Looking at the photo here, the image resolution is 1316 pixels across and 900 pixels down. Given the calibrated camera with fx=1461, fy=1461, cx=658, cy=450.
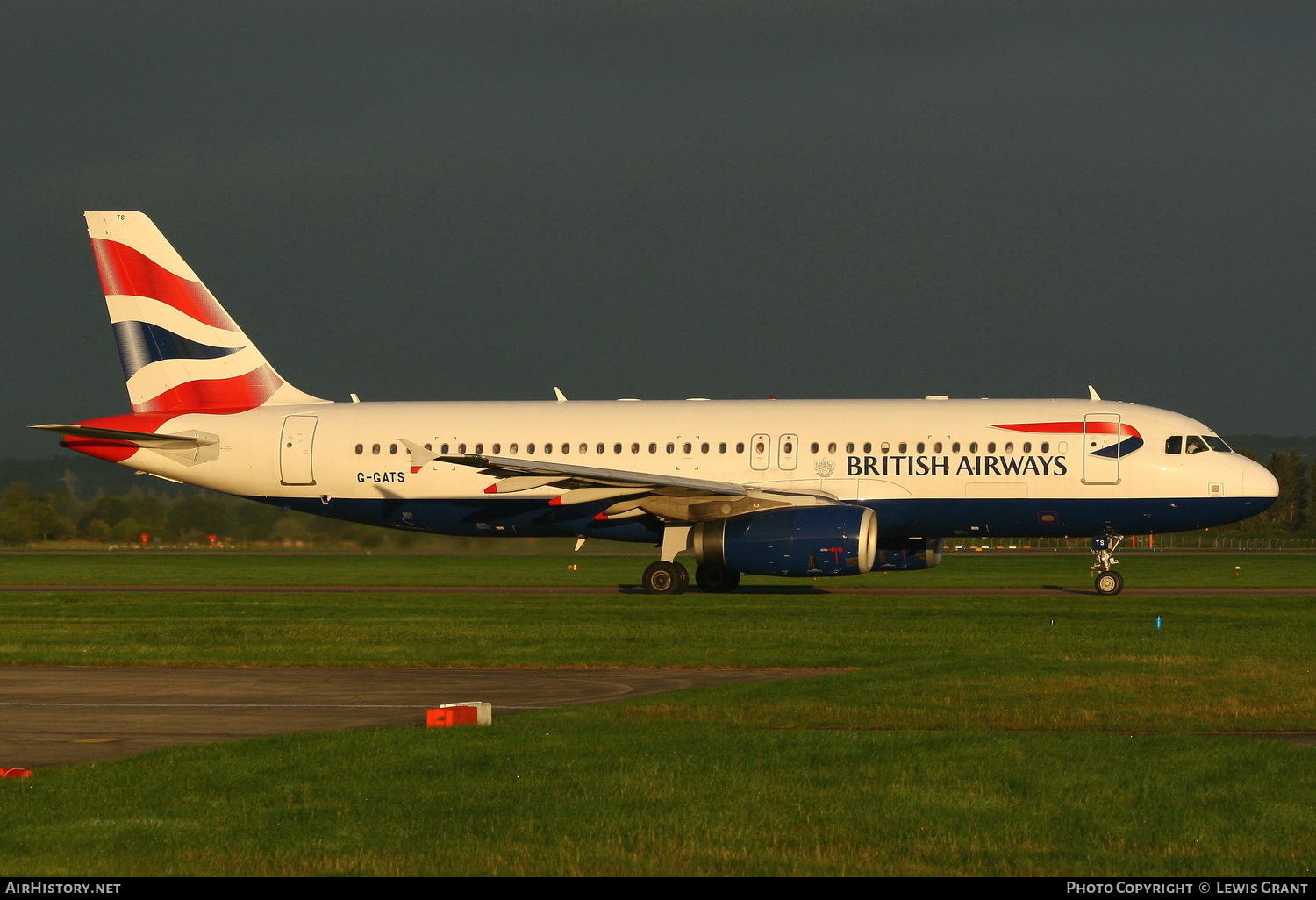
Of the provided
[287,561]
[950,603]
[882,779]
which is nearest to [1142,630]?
[950,603]

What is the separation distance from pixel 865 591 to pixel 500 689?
18.8 meters

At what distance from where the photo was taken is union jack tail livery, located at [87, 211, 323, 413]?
120 feet

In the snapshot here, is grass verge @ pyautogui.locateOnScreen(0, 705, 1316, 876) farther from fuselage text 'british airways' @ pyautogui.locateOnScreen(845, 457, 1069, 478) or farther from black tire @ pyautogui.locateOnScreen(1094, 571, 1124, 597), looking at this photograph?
black tire @ pyautogui.locateOnScreen(1094, 571, 1124, 597)

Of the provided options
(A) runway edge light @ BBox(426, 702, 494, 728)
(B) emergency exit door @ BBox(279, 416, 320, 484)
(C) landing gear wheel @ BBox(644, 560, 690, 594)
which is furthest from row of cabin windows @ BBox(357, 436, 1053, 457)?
(A) runway edge light @ BBox(426, 702, 494, 728)

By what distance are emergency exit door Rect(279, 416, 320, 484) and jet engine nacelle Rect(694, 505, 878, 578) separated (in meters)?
10.6

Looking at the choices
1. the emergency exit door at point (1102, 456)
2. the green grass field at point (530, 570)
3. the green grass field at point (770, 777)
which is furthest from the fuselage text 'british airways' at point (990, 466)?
the green grass field at point (770, 777)

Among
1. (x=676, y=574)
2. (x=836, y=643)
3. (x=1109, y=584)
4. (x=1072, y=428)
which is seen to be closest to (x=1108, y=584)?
(x=1109, y=584)

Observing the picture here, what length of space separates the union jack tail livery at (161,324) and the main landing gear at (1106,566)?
21109 millimetres

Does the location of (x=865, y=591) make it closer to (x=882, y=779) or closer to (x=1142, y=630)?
(x=1142, y=630)

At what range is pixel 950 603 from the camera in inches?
1161

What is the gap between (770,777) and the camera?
35.3 ft

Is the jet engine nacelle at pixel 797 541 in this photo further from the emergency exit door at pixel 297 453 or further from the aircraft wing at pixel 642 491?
the emergency exit door at pixel 297 453

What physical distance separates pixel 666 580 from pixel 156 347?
1446 centimetres
